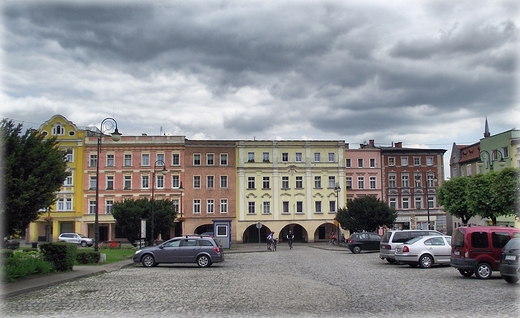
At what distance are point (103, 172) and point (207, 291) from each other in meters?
51.5

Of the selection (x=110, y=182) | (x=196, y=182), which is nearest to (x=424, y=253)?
(x=196, y=182)

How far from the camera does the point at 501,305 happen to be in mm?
13094

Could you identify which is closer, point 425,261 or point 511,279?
point 511,279

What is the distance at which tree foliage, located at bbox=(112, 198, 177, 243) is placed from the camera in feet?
168

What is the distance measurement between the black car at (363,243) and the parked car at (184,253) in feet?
52.1

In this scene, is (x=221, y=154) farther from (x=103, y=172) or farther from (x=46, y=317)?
(x=46, y=317)

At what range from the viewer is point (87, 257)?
27406mm

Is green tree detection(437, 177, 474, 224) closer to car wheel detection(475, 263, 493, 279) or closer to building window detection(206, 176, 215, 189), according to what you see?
building window detection(206, 176, 215, 189)

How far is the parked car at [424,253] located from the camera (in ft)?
83.0

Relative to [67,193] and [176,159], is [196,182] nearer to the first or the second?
[176,159]

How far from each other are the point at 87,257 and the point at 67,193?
1535 inches

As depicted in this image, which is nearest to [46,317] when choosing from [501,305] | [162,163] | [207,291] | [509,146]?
[207,291]

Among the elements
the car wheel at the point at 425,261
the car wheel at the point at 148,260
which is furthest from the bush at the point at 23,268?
the car wheel at the point at 425,261

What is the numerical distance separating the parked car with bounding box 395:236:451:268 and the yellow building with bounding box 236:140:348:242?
137ft
